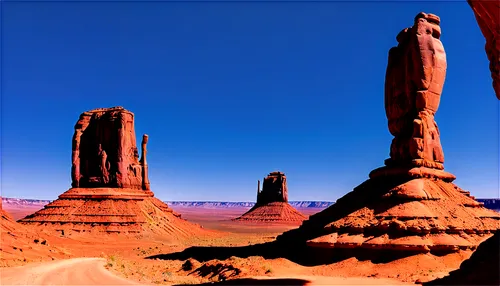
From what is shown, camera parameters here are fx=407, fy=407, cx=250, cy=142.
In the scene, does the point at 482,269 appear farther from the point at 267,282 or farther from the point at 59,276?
the point at 59,276

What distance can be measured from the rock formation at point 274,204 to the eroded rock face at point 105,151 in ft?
176

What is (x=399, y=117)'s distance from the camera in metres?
26.8

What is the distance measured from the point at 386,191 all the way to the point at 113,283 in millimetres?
16374

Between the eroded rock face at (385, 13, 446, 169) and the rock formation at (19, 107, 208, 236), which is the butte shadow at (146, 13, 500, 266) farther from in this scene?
the rock formation at (19, 107, 208, 236)

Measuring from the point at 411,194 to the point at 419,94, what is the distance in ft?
21.3

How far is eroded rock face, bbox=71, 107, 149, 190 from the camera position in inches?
2137

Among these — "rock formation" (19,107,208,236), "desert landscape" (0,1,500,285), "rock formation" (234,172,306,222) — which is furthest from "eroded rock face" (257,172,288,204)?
"desert landscape" (0,1,500,285)

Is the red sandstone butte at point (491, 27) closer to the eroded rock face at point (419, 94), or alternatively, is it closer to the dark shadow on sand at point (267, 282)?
the dark shadow on sand at point (267, 282)

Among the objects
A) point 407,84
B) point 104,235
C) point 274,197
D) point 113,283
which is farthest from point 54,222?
point 274,197

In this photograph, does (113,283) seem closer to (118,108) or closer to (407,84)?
(407,84)

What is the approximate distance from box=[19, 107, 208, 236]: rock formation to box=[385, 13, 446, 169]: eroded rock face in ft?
107

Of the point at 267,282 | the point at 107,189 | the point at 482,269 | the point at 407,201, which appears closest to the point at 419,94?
the point at 407,201

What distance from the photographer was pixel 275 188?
361ft

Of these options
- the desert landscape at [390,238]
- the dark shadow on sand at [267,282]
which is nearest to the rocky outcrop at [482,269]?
the desert landscape at [390,238]
